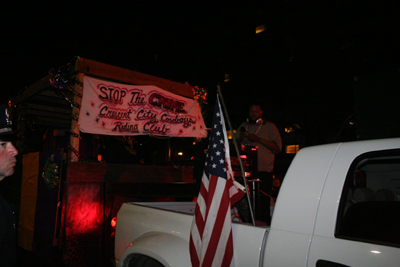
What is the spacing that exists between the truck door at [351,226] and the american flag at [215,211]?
2.16 feet

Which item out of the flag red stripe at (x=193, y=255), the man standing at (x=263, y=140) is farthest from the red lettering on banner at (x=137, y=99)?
the flag red stripe at (x=193, y=255)

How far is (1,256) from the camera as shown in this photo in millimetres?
1685

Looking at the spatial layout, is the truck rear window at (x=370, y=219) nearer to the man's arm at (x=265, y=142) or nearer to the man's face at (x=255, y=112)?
the man's arm at (x=265, y=142)

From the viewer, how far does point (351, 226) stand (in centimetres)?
161

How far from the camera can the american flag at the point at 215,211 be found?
6.57ft


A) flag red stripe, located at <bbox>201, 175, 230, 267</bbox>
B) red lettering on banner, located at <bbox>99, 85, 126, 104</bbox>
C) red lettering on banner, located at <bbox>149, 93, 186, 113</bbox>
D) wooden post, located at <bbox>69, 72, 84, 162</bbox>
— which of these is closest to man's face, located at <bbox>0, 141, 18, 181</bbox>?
flag red stripe, located at <bbox>201, 175, 230, 267</bbox>

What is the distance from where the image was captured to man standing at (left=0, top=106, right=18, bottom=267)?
5.60 ft

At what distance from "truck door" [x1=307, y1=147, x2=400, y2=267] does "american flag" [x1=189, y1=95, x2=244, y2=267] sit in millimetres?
659

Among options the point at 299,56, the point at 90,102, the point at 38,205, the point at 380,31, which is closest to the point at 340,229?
the point at 90,102

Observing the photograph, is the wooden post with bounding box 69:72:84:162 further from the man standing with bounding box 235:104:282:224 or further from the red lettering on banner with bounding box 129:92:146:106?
the man standing with bounding box 235:104:282:224

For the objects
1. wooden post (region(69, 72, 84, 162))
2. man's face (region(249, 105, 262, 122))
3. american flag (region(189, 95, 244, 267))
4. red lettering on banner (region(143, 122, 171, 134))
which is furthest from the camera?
red lettering on banner (region(143, 122, 171, 134))

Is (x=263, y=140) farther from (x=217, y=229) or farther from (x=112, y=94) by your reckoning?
(x=217, y=229)

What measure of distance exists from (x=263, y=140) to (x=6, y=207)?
4017mm

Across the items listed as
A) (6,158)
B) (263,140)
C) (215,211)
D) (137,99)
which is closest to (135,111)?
(137,99)
